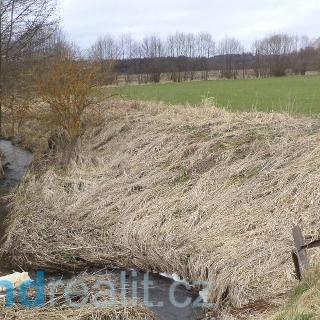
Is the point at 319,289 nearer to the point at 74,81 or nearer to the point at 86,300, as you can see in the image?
the point at 86,300

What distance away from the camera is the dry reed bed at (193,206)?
24.2ft

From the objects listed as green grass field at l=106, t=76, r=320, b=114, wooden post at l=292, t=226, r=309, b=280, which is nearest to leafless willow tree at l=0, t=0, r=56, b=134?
green grass field at l=106, t=76, r=320, b=114

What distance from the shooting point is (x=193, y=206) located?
372 inches

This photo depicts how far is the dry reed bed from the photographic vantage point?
7.38m

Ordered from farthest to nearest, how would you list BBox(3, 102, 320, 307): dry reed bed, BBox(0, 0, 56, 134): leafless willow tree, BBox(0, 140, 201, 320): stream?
1. BBox(0, 0, 56, 134): leafless willow tree
2. BBox(3, 102, 320, 307): dry reed bed
3. BBox(0, 140, 201, 320): stream

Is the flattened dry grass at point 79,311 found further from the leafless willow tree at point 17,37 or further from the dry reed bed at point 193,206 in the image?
the leafless willow tree at point 17,37

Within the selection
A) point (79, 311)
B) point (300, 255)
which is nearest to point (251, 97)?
point (300, 255)

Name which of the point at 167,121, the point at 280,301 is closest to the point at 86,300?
the point at 280,301

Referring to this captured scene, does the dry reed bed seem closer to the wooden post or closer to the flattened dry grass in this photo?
the wooden post

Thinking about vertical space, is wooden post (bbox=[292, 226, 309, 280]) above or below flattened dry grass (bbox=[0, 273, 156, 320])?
above

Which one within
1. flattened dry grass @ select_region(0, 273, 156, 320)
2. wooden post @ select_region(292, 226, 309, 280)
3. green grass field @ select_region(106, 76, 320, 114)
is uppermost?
green grass field @ select_region(106, 76, 320, 114)

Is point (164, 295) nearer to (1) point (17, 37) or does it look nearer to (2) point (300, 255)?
(2) point (300, 255)

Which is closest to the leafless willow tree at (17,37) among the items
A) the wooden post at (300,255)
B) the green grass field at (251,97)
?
the green grass field at (251,97)

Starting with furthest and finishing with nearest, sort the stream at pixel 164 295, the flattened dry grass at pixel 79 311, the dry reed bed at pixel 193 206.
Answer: the dry reed bed at pixel 193 206
the stream at pixel 164 295
the flattened dry grass at pixel 79 311
